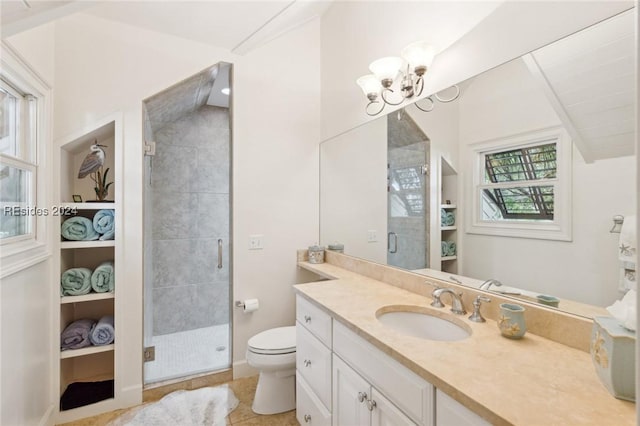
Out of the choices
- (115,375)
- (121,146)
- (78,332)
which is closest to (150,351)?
(115,375)

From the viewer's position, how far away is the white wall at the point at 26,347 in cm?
136

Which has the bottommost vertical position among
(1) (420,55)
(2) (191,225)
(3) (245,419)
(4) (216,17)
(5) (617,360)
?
(3) (245,419)

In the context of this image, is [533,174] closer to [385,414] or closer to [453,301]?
[453,301]

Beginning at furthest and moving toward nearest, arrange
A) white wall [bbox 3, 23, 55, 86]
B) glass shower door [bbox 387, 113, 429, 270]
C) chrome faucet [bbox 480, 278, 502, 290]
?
glass shower door [bbox 387, 113, 429, 270], white wall [bbox 3, 23, 55, 86], chrome faucet [bbox 480, 278, 502, 290]

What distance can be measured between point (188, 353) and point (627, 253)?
3.07 m

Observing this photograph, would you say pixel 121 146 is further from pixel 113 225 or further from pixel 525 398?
pixel 525 398

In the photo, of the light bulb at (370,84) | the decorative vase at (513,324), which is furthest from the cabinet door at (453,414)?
the light bulb at (370,84)

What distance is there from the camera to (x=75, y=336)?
1952 millimetres

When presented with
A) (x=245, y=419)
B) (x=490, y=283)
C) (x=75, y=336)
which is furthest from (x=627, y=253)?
(x=75, y=336)

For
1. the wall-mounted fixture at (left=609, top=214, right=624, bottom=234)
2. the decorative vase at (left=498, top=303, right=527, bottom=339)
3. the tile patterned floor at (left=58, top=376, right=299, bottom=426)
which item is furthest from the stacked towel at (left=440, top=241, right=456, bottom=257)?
the tile patterned floor at (left=58, top=376, right=299, bottom=426)

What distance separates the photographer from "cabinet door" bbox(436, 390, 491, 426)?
30.5 inches

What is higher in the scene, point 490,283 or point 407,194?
point 407,194

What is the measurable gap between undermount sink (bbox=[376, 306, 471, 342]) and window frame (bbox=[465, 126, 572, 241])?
1.50ft

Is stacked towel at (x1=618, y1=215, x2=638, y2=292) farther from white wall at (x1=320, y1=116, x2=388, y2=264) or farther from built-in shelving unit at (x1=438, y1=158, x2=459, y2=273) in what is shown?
white wall at (x1=320, y1=116, x2=388, y2=264)
